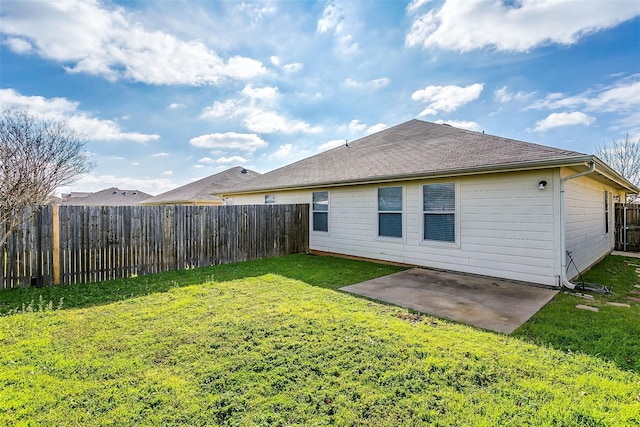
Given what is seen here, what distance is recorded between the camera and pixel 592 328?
12.1ft

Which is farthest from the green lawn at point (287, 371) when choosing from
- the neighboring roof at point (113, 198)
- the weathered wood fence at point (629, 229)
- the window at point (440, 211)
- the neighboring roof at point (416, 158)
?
the neighboring roof at point (113, 198)

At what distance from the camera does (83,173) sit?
8.18 m

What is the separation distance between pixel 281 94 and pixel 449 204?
8.18 meters

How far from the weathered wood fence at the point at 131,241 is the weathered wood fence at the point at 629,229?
13.4 m

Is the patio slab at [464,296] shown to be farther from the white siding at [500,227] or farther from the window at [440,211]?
the window at [440,211]

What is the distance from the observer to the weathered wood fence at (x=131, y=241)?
5.79 m

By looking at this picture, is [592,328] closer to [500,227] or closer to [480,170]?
[500,227]

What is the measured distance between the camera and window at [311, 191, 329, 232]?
33.3 ft

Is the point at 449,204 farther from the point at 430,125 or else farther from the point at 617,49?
the point at 617,49

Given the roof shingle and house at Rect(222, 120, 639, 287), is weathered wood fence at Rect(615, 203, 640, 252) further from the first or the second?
the roof shingle

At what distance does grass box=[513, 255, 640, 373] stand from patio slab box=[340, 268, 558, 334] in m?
0.18

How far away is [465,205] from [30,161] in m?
9.45

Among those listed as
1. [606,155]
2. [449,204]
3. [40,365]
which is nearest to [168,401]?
[40,365]

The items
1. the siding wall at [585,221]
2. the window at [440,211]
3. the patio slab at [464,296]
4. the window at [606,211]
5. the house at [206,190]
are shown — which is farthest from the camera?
the house at [206,190]
